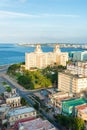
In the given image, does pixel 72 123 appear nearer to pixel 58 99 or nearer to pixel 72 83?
pixel 58 99

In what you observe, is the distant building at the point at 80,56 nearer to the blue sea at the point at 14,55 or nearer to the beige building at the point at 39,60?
the beige building at the point at 39,60

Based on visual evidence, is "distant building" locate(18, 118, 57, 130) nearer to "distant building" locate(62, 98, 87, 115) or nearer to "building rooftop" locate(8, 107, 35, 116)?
"building rooftop" locate(8, 107, 35, 116)

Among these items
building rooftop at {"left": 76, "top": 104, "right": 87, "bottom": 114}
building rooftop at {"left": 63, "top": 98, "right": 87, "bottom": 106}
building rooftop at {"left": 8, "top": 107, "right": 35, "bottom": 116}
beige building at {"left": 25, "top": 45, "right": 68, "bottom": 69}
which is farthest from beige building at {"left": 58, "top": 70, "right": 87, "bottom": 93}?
beige building at {"left": 25, "top": 45, "right": 68, "bottom": 69}

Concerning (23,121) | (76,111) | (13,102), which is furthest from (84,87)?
(23,121)

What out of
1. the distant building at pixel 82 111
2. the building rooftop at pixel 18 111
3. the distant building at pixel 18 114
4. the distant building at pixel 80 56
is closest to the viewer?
the distant building at pixel 18 114

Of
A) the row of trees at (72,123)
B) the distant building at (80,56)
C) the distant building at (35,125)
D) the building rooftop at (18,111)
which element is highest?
the distant building at (80,56)

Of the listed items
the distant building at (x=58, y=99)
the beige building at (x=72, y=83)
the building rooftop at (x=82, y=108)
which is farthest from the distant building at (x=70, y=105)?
the beige building at (x=72, y=83)

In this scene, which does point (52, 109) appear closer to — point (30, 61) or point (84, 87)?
point (84, 87)
